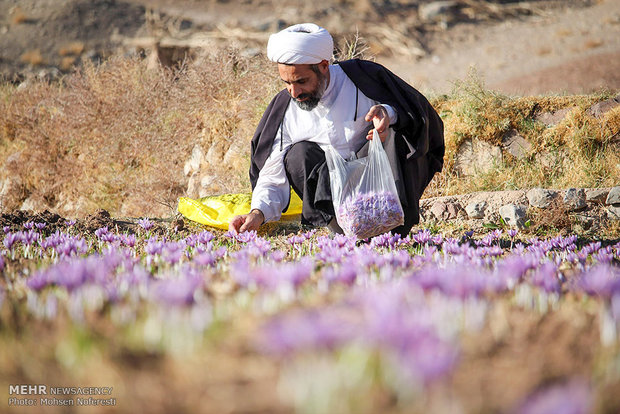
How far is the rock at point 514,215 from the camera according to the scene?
4.80 m

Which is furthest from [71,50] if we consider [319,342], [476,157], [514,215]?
[319,342]

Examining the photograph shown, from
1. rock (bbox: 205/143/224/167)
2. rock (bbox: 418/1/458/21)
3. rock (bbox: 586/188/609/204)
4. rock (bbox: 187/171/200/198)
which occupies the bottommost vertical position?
rock (bbox: 586/188/609/204)

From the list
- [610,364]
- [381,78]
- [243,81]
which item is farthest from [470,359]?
[243,81]

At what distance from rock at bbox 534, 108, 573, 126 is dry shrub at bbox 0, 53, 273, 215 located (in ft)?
11.6

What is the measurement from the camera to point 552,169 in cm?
573

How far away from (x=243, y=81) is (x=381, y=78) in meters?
4.46

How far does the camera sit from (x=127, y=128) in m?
9.24

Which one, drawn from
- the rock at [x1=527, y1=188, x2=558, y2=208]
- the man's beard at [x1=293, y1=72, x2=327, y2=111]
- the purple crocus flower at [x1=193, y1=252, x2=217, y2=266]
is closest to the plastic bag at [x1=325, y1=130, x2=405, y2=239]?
→ the man's beard at [x1=293, y1=72, x2=327, y2=111]

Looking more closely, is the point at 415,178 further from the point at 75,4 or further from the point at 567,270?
the point at 75,4

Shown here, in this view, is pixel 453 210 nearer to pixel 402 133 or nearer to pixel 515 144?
pixel 515 144

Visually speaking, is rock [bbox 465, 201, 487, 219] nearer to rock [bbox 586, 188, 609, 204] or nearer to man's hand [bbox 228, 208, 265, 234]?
rock [bbox 586, 188, 609, 204]

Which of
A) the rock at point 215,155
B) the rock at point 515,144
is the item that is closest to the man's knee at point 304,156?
the rock at point 515,144

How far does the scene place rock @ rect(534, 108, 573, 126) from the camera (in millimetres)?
5906

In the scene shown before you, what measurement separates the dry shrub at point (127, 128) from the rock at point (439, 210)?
2.97 meters
